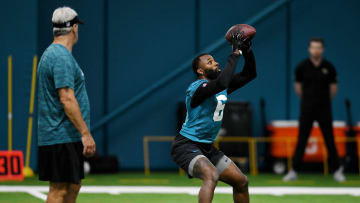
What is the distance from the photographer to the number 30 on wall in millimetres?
7824

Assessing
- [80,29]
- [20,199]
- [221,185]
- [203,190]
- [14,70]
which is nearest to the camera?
[203,190]

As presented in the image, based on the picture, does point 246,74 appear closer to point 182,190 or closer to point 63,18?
point 63,18

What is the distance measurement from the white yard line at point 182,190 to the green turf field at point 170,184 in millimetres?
252

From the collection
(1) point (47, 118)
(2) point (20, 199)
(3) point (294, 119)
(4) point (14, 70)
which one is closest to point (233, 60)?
(1) point (47, 118)

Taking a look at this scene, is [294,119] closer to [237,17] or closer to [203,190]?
[237,17]

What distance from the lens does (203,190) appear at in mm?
4750

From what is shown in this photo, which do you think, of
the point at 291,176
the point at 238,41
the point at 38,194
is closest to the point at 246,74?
the point at 238,41

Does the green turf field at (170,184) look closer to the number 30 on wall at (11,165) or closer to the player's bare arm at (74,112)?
the number 30 on wall at (11,165)

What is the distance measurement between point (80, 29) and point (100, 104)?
4.60 ft

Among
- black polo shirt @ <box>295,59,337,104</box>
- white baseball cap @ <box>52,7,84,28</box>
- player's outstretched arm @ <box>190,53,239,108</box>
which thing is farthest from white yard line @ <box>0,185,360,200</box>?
white baseball cap @ <box>52,7,84,28</box>

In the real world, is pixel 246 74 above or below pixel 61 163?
above

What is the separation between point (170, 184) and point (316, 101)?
8.16 feet

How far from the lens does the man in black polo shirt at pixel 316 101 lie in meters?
9.25

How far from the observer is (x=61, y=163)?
4.16 m
